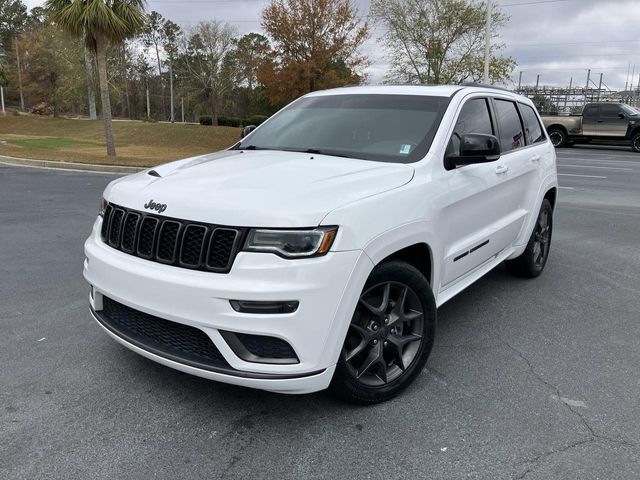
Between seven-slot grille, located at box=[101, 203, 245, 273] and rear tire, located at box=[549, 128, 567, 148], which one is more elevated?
seven-slot grille, located at box=[101, 203, 245, 273]

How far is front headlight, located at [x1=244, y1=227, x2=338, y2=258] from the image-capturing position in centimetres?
249

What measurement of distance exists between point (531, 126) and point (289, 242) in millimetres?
3776

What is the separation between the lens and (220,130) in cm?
3559

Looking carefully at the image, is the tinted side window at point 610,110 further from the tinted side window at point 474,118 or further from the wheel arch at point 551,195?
the tinted side window at point 474,118

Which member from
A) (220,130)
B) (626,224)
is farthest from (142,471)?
(220,130)

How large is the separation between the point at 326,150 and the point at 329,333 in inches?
63.2

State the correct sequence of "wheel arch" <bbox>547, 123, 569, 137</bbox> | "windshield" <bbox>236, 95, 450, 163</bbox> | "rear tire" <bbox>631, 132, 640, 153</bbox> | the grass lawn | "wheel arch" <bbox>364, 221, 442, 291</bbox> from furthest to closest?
"wheel arch" <bbox>547, 123, 569, 137</bbox>
"rear tire" <bbox>631, 132, 640, 153</bbox>
the grass lawn
"windshield" <bbox>236, 95, 450, 163</bbox>
"wheel arch" <bbox>364, 221, 442, 291</bbox>

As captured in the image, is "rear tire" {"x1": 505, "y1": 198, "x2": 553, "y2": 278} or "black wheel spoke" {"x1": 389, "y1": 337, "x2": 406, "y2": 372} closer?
"black wheel spoke" {"x1": 389, "y1": 337, "x2": 406, "y2": 372}

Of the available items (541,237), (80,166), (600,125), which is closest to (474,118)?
(541,237)

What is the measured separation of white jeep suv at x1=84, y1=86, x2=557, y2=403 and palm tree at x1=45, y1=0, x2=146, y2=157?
1678cm

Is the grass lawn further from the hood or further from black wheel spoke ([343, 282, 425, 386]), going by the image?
black wheel spoke ([343, 282, 425, 386])

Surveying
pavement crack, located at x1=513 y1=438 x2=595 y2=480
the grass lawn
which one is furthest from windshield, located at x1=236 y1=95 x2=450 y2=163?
the grass lawn

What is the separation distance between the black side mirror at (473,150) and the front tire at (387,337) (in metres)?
0.86

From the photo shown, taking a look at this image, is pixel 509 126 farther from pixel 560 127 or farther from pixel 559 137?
pixel 559 137
